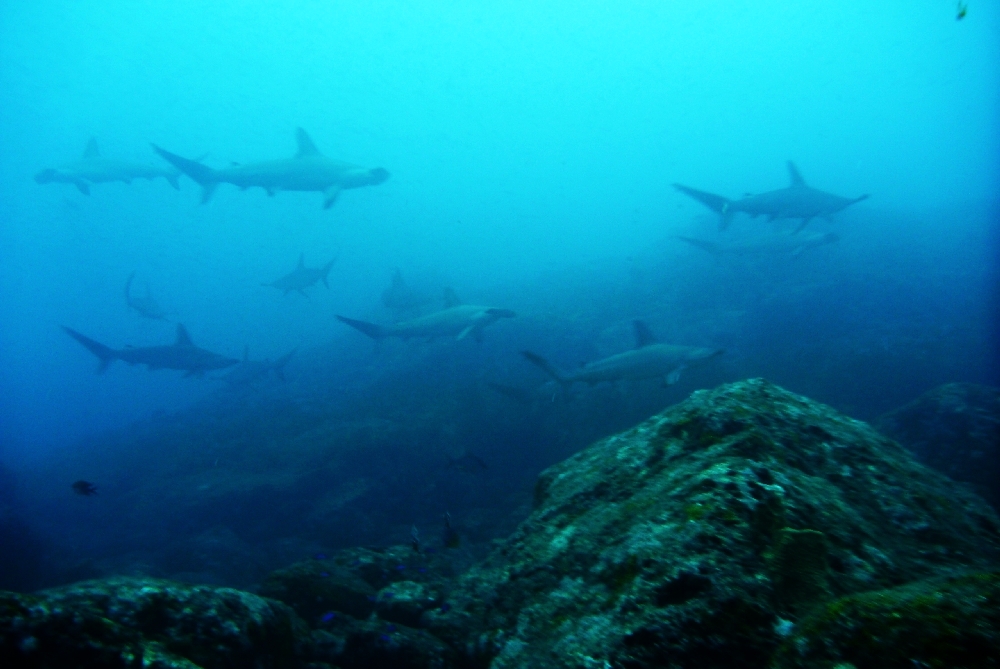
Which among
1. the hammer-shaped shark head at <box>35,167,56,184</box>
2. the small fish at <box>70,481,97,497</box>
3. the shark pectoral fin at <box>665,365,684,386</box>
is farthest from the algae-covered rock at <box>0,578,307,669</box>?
the hammer-shaped shark head at <box>35,167,56,184</box>

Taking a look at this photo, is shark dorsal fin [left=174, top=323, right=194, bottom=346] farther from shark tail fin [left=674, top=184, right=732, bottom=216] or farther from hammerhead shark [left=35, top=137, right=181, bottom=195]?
shark tail fin [left=674, top=184, right=732, bottom=216]

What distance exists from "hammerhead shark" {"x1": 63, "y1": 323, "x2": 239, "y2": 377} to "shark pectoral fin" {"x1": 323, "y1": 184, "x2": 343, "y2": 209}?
6.98 meters

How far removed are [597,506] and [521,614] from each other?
0.89 m

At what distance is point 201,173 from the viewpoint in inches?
659

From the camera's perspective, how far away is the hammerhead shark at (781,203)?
1411 cm

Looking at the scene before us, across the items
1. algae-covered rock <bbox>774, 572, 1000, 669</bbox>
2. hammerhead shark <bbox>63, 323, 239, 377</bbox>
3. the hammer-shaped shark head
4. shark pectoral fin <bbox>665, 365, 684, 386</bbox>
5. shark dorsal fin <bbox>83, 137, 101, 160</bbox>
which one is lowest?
hammerhead shark <bbox>63, 323, 239, 377</bbox>

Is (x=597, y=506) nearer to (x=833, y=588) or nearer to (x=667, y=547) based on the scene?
(x=667, y=547)

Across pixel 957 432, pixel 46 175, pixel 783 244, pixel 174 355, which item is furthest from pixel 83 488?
pixel 46 175

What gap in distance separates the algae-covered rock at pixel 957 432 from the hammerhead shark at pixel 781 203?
784 cm

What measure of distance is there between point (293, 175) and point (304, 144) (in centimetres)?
273

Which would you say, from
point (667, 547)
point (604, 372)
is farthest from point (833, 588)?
point (604, 372)

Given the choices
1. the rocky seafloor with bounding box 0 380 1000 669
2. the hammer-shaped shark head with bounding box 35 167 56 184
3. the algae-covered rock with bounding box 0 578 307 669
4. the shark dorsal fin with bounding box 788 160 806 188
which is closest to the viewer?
the rocky seafloor with bounding box 0 380 1000 669

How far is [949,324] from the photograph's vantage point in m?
14.3

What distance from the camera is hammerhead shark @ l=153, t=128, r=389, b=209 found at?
1616 centimetres
